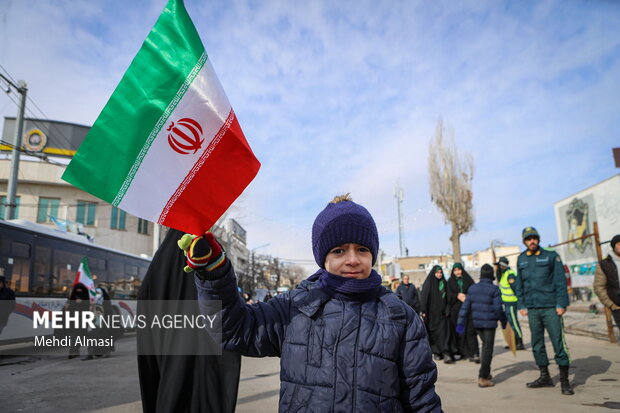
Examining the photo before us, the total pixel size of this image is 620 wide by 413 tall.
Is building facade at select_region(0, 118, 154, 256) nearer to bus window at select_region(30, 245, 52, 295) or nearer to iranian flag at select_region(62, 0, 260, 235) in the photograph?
bus window at select_region(30, 245, 52, 295)

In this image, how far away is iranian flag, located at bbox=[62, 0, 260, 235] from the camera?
1769 mm

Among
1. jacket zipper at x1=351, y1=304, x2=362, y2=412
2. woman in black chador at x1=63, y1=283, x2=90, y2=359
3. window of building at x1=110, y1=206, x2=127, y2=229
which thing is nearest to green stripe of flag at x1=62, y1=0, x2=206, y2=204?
jacket zipper at x1=351, y1=304, x2=362, y2=412

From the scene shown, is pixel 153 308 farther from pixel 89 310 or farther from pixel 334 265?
pixel 89 310

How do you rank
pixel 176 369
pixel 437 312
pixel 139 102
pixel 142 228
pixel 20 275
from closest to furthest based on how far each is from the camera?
pixel 139 102 → pixel 176 369 → pixel 437 312 → pixel 20 275 → pixel 142 228

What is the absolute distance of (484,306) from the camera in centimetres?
688

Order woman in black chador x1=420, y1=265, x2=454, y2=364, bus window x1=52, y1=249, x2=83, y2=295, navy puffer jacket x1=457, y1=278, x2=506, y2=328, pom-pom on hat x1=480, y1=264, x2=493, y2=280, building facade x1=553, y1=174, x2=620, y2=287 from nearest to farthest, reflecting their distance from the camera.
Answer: navy puffer jacket x1=457, y1=278, x2=506, y2=328 → pom-pom on hat x1=480, y1=264, x2=493, y2=280 → woman in black chador x1=420, y1=265, x2=454, y2=364 → bus window x1=52, y1=249, x2=83, y2=295 → building facade x1=553, y1=174, x2=620, y2=287

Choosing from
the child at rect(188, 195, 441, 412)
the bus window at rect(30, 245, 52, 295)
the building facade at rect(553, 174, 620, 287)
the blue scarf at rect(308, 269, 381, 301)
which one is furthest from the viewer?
the building facade at rect(553, 174, 620, 287)

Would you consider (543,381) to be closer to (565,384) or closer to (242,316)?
(565,384)

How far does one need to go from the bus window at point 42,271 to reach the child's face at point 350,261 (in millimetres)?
12699

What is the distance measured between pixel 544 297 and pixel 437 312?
4467 millimetres

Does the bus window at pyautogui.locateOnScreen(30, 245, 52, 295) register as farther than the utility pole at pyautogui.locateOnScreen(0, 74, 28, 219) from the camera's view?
No

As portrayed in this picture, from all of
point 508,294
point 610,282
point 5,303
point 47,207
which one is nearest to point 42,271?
point 5,303

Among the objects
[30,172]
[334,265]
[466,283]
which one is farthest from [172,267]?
[30,172]

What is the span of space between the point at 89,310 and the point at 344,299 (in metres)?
11.7
